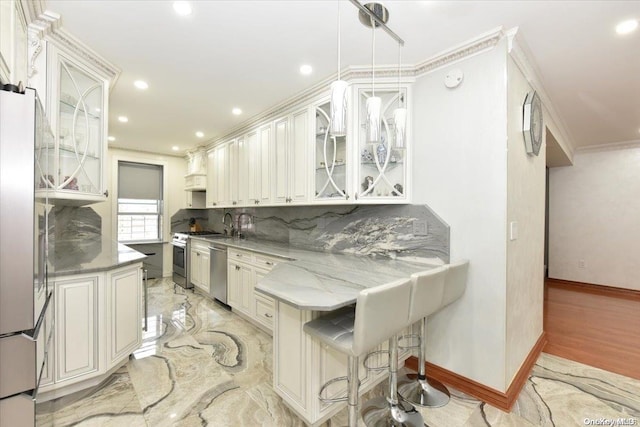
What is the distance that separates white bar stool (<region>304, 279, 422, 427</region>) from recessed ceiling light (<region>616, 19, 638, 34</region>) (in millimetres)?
2117

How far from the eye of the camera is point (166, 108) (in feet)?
11.0

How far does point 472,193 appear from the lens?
211 cm

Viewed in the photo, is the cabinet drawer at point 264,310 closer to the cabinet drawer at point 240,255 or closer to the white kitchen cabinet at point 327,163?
the cabinet drawer at point 240,255

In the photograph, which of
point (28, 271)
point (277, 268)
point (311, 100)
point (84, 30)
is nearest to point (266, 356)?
point (277, 268)

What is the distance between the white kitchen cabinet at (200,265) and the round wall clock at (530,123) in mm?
3898

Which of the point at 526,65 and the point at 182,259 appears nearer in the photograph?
the point at 526,65

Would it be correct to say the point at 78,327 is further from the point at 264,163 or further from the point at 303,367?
the point at 264,163

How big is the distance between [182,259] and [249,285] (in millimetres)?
2209

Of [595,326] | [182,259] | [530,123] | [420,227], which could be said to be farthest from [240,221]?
[595,326]

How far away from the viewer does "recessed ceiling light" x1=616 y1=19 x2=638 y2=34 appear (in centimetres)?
181

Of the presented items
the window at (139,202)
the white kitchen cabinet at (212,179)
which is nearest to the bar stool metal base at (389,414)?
the white kitchen cabinet at (212,179)

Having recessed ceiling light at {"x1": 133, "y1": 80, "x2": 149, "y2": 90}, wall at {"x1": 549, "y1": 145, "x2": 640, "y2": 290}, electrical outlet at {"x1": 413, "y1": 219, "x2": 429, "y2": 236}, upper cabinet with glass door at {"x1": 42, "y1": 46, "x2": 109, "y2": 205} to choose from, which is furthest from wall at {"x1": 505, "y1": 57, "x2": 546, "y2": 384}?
wall at {"x1": 549, "y1": 145, "x2": 640, "y2": 290}

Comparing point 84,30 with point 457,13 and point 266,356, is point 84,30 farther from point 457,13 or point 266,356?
point 266,356

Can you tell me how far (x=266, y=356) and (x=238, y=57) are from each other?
253 centimetres
